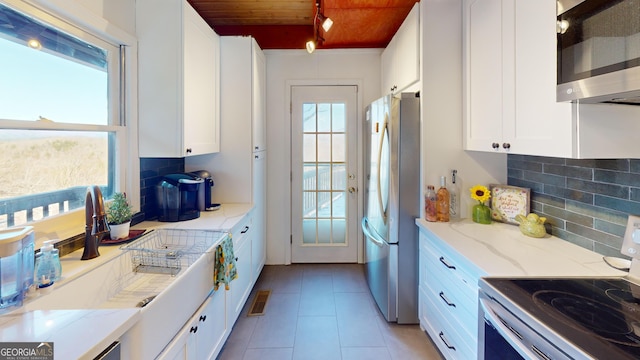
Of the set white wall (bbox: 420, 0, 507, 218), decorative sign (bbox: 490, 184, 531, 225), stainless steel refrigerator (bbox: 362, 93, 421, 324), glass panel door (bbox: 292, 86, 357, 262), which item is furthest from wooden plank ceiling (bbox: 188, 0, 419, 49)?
decorative sign (bbox: 490, 184, 531, 225)

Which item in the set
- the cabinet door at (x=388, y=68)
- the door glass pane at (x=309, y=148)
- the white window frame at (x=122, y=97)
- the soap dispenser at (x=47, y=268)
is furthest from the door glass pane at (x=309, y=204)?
the soap dispenser at (x=47, y=268)

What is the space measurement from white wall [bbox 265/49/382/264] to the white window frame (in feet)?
5.44

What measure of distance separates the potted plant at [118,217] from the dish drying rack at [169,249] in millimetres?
113

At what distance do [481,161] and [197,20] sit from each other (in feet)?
7.76

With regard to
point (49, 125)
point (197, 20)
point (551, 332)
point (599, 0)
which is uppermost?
point (197, 20)

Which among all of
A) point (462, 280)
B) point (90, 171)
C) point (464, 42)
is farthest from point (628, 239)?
point (90, 171)

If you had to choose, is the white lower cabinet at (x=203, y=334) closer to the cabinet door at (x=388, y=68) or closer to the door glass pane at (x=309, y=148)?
the door glass pane at (x=309, y=148)

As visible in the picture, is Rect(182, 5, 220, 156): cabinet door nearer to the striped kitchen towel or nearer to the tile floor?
the striped kitchen towel

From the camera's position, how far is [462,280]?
163 cm

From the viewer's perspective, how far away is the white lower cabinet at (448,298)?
1.55 metres

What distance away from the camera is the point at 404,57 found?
2619mm

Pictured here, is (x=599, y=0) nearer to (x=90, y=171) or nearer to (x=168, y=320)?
(x=168, y=320)

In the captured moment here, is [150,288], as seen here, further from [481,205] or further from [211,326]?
[481,205]

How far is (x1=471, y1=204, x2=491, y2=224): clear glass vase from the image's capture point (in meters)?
2.13
